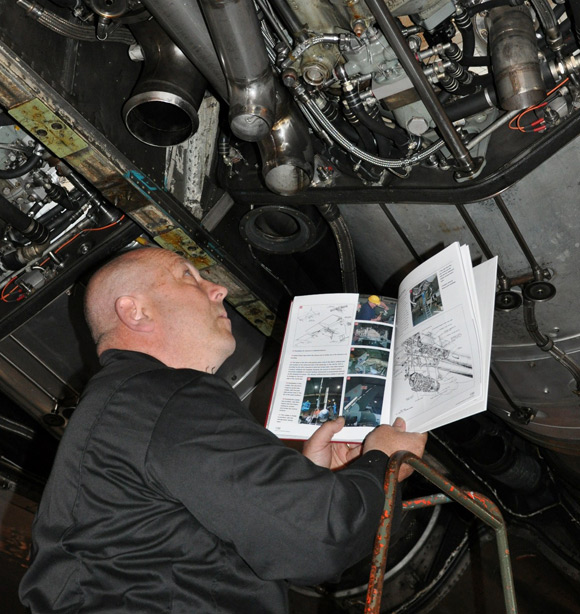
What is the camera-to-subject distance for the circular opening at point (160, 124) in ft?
7.46

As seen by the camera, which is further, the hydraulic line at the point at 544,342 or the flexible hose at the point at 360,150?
the hydraulic line at the point at 544,342

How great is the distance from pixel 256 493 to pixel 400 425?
514 millimetres

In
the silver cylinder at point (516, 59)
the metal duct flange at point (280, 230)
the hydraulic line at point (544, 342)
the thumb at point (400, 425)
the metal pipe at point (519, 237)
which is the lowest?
the hydraulic line at point (544, 342)

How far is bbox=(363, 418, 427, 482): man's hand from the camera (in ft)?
5.52

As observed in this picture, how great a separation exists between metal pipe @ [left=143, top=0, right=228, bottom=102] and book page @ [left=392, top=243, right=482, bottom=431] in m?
0.82

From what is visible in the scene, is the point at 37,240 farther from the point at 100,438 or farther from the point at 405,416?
the point at 405,416

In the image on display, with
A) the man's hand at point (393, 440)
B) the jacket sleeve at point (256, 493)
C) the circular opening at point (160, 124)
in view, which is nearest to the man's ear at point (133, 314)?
the jacket sleeve at point (256, 493)

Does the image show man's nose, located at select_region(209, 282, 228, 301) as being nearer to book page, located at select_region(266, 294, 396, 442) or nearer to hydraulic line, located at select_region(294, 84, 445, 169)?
book page, located at select_region(266, 294, 396, 442)

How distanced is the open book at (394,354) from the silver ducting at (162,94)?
67 cm

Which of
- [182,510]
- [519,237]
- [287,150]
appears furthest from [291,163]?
[182,510]

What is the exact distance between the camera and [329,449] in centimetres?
185

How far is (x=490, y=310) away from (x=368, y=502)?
53 centimetres

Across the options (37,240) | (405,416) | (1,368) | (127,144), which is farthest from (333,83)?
(1,368)

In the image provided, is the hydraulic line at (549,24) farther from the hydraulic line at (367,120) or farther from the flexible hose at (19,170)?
the flexible hose at (19,170)
